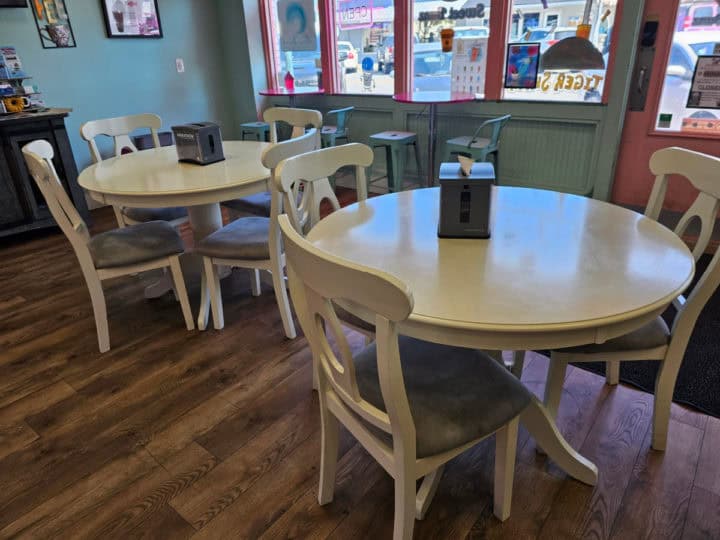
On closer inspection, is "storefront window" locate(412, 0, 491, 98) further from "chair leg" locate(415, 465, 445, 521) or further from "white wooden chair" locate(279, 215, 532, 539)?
"chair leg" locate(415, 465, 445, 521)

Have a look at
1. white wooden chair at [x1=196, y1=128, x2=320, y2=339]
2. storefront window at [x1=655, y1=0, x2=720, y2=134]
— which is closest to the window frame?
storefront window at [x1=655, y1=0, x2=720, y2=134]

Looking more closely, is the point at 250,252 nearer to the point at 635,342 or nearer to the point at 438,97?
the point at 635,342

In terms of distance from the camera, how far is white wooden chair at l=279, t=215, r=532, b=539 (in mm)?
882

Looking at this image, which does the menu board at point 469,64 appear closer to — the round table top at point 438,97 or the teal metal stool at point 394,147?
the round table top at point 438,97

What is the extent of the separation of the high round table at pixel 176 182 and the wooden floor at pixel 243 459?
2.29ft

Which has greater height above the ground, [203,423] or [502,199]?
[502,199]

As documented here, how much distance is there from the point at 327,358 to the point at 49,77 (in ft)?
13.9

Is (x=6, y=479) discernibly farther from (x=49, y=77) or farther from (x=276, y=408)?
(x=49, y=77)

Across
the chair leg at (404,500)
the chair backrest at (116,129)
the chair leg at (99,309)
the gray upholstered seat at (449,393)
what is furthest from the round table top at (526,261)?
the chair backrest at (116,129)

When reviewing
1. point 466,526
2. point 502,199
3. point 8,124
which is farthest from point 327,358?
point 8,124

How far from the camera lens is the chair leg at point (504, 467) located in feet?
4.17

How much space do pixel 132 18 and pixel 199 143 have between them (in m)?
2.88

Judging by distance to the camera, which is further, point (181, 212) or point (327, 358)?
point (181, 212)

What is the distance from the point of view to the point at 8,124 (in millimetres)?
3365
